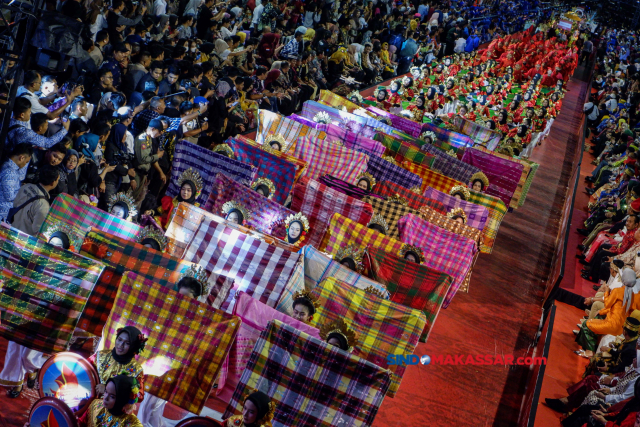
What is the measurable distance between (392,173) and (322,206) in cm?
193

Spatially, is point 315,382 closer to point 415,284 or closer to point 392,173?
point 415,284

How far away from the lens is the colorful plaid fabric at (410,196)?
30.1ft

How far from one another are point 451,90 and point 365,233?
374 inches

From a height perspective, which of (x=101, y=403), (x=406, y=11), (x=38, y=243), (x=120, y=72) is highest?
(x=406, y=11)

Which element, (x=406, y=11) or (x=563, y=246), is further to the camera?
(x=406, y=11)

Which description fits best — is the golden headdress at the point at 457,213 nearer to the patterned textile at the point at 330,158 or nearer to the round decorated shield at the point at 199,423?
the patterned textile at the point at 330,158

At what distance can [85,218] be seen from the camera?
246 inches

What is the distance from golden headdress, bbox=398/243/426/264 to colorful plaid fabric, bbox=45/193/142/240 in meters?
2.69

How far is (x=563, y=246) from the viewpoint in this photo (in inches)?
409

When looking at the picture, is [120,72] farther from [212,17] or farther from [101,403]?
[101,403]

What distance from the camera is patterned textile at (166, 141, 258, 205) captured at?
7.94 m

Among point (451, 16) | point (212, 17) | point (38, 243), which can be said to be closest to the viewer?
point (38, 243)

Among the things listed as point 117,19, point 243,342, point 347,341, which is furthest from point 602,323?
point 117,19

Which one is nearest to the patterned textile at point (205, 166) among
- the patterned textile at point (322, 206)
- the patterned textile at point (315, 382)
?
the patterned textile at point (322, 206)
